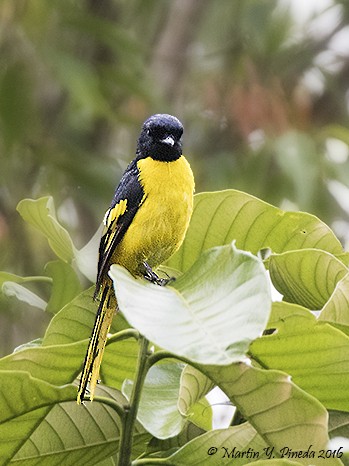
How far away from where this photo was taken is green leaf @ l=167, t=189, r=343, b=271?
161 cm

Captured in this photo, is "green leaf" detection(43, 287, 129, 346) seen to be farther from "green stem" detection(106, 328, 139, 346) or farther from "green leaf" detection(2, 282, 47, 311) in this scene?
"green leaf" detection(2, 282, 47, 311)

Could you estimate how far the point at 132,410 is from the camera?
1.34 metres

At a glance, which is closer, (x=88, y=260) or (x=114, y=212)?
(x=88, y=260)

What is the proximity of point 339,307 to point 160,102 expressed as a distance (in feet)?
9.93

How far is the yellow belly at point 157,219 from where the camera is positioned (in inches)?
76.5

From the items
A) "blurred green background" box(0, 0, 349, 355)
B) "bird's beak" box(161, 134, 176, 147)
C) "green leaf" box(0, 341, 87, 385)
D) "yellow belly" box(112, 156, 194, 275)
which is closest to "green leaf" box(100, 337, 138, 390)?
"green leaf" box(0, 341, 87, 385)

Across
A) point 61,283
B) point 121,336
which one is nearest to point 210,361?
point 121,336

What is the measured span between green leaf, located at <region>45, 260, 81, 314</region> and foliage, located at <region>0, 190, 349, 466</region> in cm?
13

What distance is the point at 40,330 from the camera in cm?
389

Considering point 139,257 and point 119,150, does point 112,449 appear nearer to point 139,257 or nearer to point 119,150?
point 139,257

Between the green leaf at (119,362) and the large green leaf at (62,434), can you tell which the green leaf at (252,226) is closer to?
the green leaf at (119,362)

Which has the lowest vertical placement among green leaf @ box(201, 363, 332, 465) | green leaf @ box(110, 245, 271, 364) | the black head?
green leaf @ box(201, 363, 332, 465)

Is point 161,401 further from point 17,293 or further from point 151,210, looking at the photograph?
point 151,210

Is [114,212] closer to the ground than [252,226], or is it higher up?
closer to the ground
